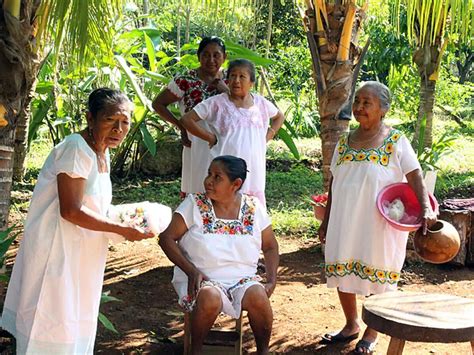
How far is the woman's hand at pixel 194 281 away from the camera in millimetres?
3447

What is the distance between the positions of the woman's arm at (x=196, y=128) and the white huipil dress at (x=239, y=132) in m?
0.03

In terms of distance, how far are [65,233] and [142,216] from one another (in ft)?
1.11

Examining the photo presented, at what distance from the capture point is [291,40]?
1617cm

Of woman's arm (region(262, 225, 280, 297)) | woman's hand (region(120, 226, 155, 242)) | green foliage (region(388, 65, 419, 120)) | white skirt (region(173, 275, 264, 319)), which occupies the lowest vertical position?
white skirt (region(173, 275, 264, 319))

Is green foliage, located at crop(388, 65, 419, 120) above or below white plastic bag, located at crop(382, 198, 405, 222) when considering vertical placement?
above

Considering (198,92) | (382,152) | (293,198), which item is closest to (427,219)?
(382,152)

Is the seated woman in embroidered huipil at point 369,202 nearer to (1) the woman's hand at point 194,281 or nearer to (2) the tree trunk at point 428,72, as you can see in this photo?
(1) the woman's hand at point 194,281

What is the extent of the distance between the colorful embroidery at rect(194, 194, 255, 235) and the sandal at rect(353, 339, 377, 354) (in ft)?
3.37

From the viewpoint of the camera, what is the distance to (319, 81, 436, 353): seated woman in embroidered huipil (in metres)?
3.91

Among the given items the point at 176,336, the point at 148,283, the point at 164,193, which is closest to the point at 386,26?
the point at 164,193

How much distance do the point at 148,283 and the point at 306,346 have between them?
5.42ft

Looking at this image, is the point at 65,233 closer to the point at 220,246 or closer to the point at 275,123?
the point at 220,246

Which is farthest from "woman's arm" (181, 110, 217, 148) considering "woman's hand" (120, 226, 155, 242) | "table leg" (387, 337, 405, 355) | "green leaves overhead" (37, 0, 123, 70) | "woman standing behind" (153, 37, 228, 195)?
"table leg" (387, 337, 405, 355)

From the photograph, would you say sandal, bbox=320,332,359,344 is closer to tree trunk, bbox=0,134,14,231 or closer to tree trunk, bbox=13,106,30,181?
tree trunk, bbox=0,134,14,231
